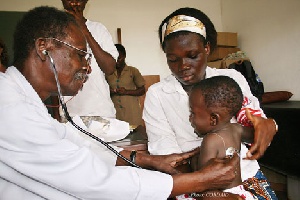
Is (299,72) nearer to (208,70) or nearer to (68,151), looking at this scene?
(208,70)

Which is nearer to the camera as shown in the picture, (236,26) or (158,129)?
(158,129)

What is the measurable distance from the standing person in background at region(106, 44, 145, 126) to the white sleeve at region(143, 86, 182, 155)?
247 centimetres

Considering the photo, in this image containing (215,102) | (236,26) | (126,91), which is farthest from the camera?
(236,26)

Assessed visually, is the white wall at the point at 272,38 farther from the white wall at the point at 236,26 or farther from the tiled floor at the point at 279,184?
the tiled floor at the point at 279,184

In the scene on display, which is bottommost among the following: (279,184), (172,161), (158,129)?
(279,184)

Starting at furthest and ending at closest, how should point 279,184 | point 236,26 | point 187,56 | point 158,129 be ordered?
point 236,26
point 279,184
point 158,129
point 187,56

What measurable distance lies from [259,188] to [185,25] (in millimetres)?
951

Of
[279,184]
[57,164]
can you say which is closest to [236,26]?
[279,184]

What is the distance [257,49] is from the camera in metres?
4.50

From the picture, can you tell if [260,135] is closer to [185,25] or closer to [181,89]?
[181,89]

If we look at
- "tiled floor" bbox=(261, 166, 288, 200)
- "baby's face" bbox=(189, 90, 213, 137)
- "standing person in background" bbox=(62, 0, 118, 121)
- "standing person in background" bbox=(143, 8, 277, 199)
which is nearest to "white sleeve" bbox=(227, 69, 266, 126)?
"standing person in background" bbox=(143, 8, 277, 199)

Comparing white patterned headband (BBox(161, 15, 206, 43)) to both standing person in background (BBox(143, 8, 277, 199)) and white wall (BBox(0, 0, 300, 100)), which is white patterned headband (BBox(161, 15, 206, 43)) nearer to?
standing person in background (BBox(143, 8, 277, 199))

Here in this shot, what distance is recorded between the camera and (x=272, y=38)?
163 inches

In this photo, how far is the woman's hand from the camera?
131cm
